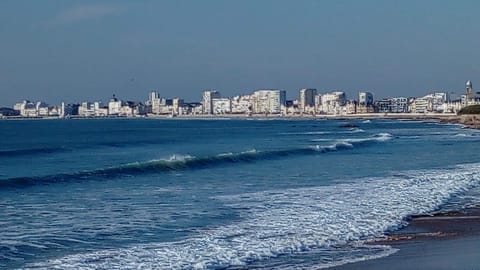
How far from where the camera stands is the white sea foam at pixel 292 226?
10.4 meters

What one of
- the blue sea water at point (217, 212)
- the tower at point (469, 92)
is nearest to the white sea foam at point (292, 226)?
the blue sea water at point (217, 212)

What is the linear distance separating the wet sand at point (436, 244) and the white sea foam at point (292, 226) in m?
0.35

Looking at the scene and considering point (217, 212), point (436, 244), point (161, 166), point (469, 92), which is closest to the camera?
point (436, 244)

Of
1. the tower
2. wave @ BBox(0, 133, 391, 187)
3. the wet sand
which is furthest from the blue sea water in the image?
the tower

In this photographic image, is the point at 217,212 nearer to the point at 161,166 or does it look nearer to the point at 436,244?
the point at 436,244

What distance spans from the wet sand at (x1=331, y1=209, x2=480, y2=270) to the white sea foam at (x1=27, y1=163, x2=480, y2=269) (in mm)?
347

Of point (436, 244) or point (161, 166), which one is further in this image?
point (161, 166)

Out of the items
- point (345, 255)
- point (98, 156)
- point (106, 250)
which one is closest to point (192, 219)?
point (106, 250)

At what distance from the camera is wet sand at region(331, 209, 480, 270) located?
32.5 ft

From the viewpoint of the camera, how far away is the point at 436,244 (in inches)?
459

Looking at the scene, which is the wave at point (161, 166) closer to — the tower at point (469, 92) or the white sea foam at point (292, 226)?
the white sea foam at point (292, 226)

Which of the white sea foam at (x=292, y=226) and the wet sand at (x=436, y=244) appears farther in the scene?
the white sea foam at (x=292, y=226)

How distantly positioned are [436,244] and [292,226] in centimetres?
270

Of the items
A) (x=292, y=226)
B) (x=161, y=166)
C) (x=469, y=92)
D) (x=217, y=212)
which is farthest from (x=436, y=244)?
(x=469, y=92)
